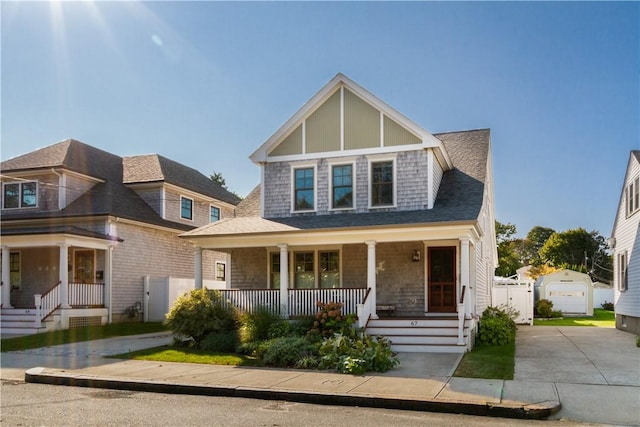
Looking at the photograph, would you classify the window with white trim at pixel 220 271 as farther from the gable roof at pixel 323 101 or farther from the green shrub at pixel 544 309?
the green shrub at pixel 544 309

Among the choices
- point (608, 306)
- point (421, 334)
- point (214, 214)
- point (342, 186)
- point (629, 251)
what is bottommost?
point (608, 306)

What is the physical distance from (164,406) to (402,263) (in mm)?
9891

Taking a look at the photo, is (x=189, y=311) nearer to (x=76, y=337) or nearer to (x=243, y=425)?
(x=76, y=337)

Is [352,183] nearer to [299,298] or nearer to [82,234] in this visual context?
[299,298]

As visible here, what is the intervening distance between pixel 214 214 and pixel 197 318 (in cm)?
1470

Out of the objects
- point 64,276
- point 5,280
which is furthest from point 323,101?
point 5,280

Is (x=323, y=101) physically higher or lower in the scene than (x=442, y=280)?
higher

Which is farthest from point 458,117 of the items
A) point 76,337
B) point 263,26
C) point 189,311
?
point 76,337

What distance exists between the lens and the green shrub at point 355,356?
1167 centimetres

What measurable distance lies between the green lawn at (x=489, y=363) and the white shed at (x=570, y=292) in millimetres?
19343

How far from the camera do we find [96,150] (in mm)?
27281

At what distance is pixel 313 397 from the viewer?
943cm

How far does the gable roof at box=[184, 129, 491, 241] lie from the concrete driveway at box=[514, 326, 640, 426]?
382 centimetres

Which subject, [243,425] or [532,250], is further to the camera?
[532,250]
